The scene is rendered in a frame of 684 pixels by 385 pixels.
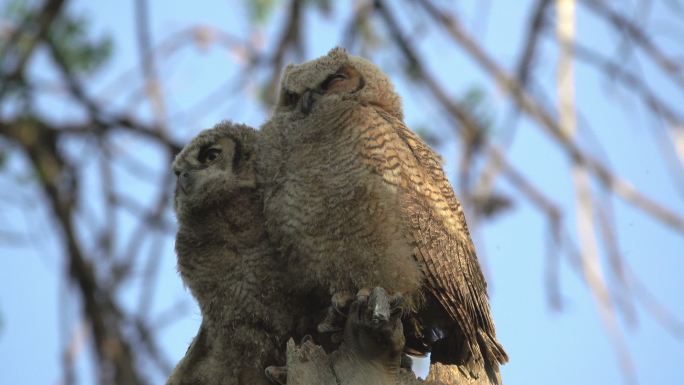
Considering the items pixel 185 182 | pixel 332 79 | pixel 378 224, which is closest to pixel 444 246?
pixel 378 224

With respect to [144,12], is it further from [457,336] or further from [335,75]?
[457,336]

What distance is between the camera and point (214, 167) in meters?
3.98

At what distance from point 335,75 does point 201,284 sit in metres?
1.11

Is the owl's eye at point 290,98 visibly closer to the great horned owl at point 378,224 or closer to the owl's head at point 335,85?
the owl's head at point 335,85

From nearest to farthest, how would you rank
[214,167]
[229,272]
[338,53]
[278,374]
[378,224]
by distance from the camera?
[278,374], [378,224], [229,272], [214,167], [338,53]

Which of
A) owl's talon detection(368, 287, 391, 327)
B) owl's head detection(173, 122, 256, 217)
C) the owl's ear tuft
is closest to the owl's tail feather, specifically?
owl's talon detection(368, 287, 391, 327)

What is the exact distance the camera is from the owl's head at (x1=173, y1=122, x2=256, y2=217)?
3.92 m

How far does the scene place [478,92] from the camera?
25.8 feet

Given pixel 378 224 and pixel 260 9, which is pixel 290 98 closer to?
pixel 378 224

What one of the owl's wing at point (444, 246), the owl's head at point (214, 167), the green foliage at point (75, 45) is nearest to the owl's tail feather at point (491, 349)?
the owl's wing at point (444, 246)

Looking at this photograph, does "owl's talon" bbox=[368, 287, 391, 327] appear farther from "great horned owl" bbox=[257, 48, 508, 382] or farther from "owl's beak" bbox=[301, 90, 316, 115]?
"owl's beak" bbox=[301, 90, 316, 115]

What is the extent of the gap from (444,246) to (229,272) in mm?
849

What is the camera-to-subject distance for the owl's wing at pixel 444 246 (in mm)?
3723

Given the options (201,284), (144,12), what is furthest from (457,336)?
(144,12)
